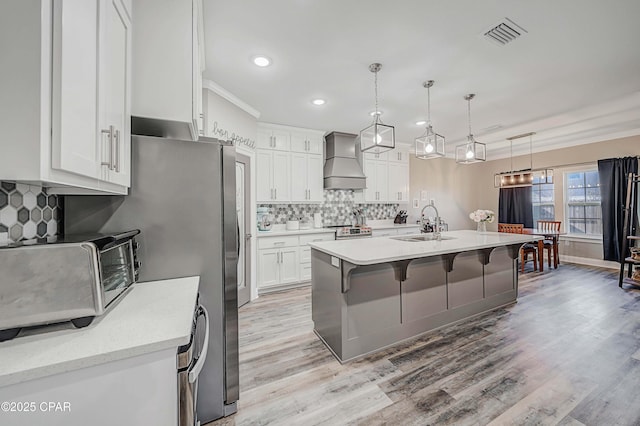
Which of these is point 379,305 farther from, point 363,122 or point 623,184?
point 623,184

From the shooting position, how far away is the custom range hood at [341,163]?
4.64 metres

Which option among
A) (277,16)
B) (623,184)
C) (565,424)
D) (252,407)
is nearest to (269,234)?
(252,407)

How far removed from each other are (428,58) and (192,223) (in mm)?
2626

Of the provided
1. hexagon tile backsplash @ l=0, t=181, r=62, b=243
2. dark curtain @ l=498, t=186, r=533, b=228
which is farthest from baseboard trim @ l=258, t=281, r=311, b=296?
dark curtain @ l=498, t=186, r=533, b=228

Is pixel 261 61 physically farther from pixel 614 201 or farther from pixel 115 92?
pixel 614 201

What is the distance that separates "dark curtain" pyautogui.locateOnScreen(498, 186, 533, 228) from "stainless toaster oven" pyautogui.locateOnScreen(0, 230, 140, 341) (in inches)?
307

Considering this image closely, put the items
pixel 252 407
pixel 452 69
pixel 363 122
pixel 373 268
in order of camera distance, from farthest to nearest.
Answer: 1. pixel 363 122
2. pixel 452 69
3. pixel 373 268
4. pixel 252 407

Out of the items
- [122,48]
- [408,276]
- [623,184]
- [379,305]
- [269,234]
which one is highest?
[122,48]

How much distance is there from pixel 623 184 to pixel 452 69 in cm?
468

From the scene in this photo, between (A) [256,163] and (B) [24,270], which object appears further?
(A) [256,163]

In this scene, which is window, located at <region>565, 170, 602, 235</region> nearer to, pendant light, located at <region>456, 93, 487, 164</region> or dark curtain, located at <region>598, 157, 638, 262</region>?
dark curtain, located at <region>598, 157, 638, 262</region>

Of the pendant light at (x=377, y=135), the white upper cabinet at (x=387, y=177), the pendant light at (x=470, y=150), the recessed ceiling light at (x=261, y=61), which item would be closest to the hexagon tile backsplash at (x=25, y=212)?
the recessed ceiling light at (x=261, y=61)

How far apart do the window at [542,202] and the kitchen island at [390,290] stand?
4.01 metres

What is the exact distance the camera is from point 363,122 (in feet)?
14.3
